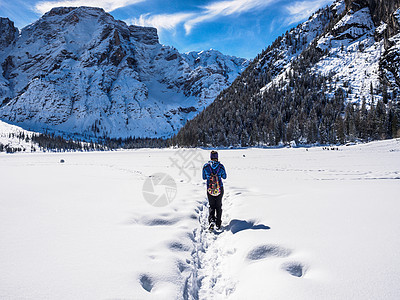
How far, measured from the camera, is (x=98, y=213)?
7.11 metres

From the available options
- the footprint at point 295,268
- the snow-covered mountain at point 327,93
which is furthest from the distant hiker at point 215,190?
the snow-covered mountain at point 327,93

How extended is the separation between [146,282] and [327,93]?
11058 centimetres

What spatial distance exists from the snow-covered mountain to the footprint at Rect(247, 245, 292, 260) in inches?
2760

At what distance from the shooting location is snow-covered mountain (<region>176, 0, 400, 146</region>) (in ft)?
228

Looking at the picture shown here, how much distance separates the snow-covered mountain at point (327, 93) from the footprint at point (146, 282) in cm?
7272

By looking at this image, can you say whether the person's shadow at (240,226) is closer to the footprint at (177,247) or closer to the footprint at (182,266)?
the footprint at (177,247)

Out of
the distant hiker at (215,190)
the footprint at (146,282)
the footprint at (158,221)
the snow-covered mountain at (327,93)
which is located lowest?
the footprint at (158,221)

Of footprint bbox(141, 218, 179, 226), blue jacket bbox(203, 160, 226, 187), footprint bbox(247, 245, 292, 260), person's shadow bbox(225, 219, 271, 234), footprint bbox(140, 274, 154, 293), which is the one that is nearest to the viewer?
footprint bbox(140, 274, 154, 293)

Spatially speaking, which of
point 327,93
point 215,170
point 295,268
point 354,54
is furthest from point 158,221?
point 354,54

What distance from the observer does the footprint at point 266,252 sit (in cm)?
457

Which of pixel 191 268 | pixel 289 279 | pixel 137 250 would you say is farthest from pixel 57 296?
pixel 289 279

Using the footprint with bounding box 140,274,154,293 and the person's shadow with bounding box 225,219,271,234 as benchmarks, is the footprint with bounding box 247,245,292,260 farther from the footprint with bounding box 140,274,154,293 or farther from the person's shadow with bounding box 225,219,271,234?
the footprint with bounding box 140,274,154,293

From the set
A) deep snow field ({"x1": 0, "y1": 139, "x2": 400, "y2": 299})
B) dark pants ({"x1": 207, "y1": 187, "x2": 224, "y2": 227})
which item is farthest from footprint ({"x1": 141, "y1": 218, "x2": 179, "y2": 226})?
dark pants ({"x1": 207, "y1": 187, "x2": 224, "y2": 227})

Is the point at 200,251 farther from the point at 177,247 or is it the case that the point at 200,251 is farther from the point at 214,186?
the point at 214,186
